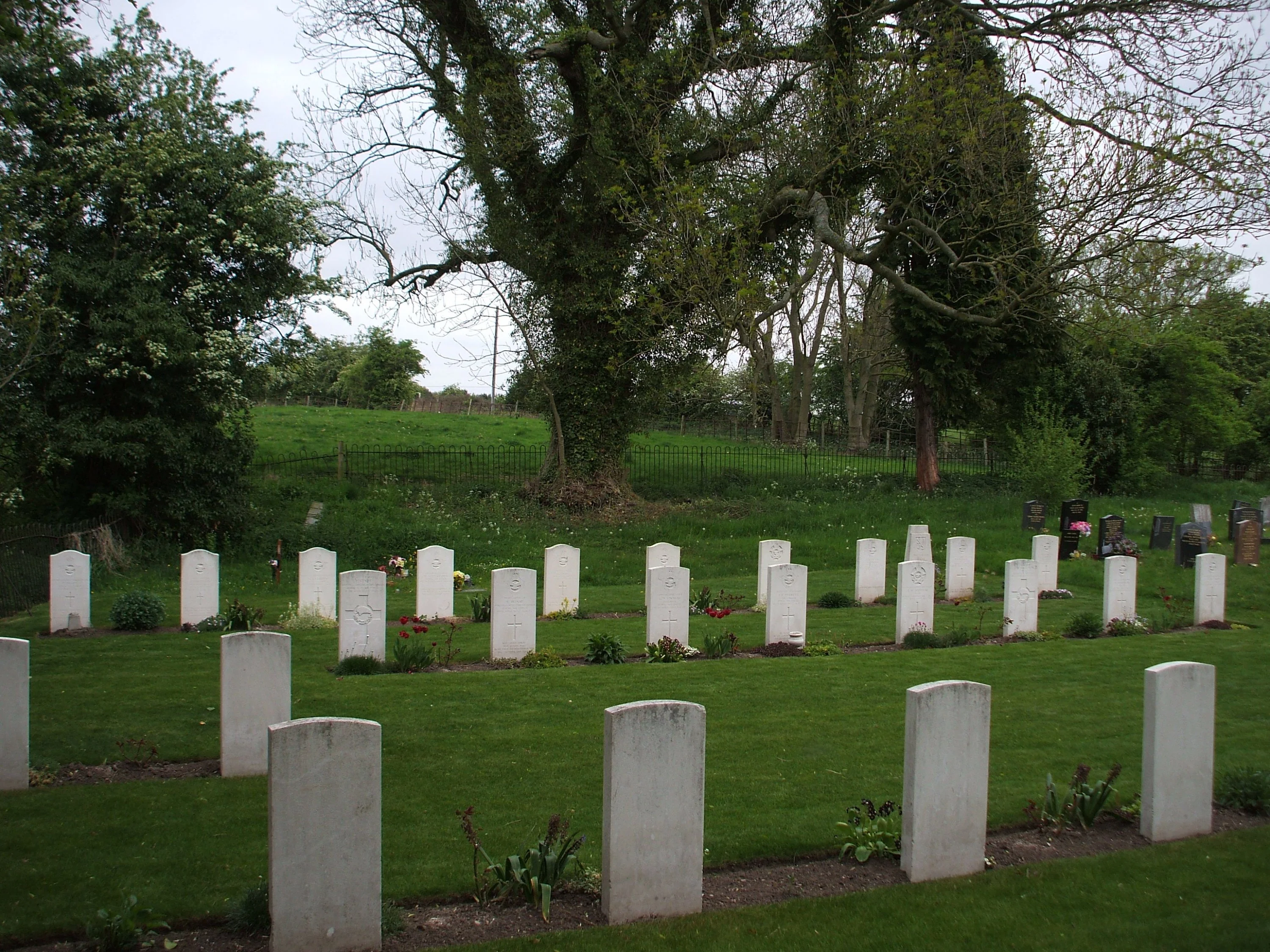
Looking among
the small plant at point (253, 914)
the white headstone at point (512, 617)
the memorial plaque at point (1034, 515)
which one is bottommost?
the small plant at point (253, 914)

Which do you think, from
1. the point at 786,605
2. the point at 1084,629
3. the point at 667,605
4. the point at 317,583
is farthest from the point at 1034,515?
the point at 317,583

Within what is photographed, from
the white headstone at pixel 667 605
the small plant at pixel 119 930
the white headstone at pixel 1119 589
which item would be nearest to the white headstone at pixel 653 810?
the small plant at pixel 119 930

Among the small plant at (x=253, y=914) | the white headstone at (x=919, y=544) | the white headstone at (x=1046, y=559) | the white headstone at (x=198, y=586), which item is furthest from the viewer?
the white headstone at (x=919, y=544)

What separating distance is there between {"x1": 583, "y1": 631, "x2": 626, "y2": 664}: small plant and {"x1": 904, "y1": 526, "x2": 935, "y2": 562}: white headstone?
6.71 m

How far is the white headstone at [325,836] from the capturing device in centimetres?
389

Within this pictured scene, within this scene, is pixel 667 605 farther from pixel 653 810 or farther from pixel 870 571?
pixel 653 810

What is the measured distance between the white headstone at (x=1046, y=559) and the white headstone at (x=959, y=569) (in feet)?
3.16

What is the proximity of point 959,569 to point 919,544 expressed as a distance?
1001mm

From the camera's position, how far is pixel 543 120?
2048 cm

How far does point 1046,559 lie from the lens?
1435 centimetres

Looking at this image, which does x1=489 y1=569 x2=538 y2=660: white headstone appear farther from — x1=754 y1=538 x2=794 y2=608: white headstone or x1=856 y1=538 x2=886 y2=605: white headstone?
x1=856 y1=538 x2=886 y2=605: white headstone

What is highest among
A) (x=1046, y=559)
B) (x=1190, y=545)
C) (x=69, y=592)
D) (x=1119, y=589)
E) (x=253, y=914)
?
(x=1190, y=545)

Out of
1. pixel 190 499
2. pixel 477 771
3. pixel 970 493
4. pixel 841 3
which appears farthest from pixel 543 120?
pixel 477 771

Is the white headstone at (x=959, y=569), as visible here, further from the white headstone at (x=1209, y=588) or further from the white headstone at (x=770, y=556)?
the white headstone at (x=1209, y=588)
